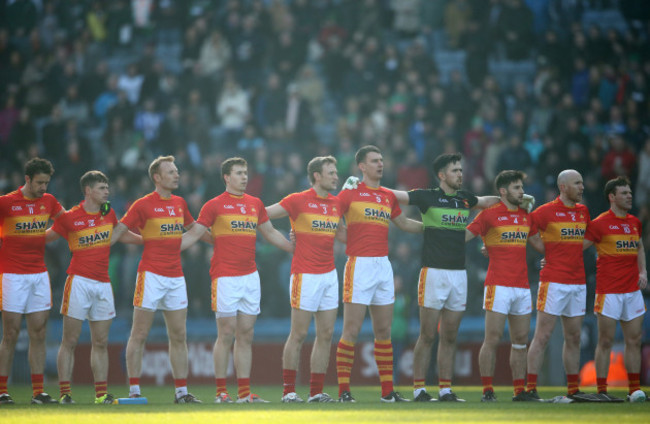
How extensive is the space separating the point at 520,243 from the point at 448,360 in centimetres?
174

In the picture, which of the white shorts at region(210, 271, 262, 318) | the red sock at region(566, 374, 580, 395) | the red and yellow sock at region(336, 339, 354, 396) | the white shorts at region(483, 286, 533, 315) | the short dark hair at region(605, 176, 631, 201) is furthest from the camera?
the short dark hair at region(605, 176, 631, 201)

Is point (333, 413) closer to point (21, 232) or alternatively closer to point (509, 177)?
point (509, 177)

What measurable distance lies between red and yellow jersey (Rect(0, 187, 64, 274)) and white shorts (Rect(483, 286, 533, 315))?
5.60 m

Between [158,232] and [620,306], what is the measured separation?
19.2 feet

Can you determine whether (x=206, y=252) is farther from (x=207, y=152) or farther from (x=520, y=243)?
(x=520, y=243)

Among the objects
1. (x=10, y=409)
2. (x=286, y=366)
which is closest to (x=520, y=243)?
(x=286, y=366)

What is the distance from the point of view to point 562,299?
42.2 feet

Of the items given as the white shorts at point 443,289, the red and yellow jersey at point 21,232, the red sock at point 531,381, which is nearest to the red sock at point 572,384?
the red sock at point 531,381

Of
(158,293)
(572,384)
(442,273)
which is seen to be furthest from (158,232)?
(572,384)

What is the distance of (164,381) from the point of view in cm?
1858

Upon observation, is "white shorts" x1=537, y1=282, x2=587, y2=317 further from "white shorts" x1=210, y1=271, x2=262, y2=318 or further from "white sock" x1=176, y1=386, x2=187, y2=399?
"white sock" x1=176, y1=386, x2=187, y2=399

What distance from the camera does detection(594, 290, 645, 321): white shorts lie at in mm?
13016

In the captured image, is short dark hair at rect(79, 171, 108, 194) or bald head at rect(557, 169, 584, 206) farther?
bald head at rect(557, 169, 584, 206)

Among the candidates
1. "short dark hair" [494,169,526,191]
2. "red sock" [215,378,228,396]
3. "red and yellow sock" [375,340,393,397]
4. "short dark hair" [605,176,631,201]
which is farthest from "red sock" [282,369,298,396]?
"short dark hair" [605,176,631,201]
